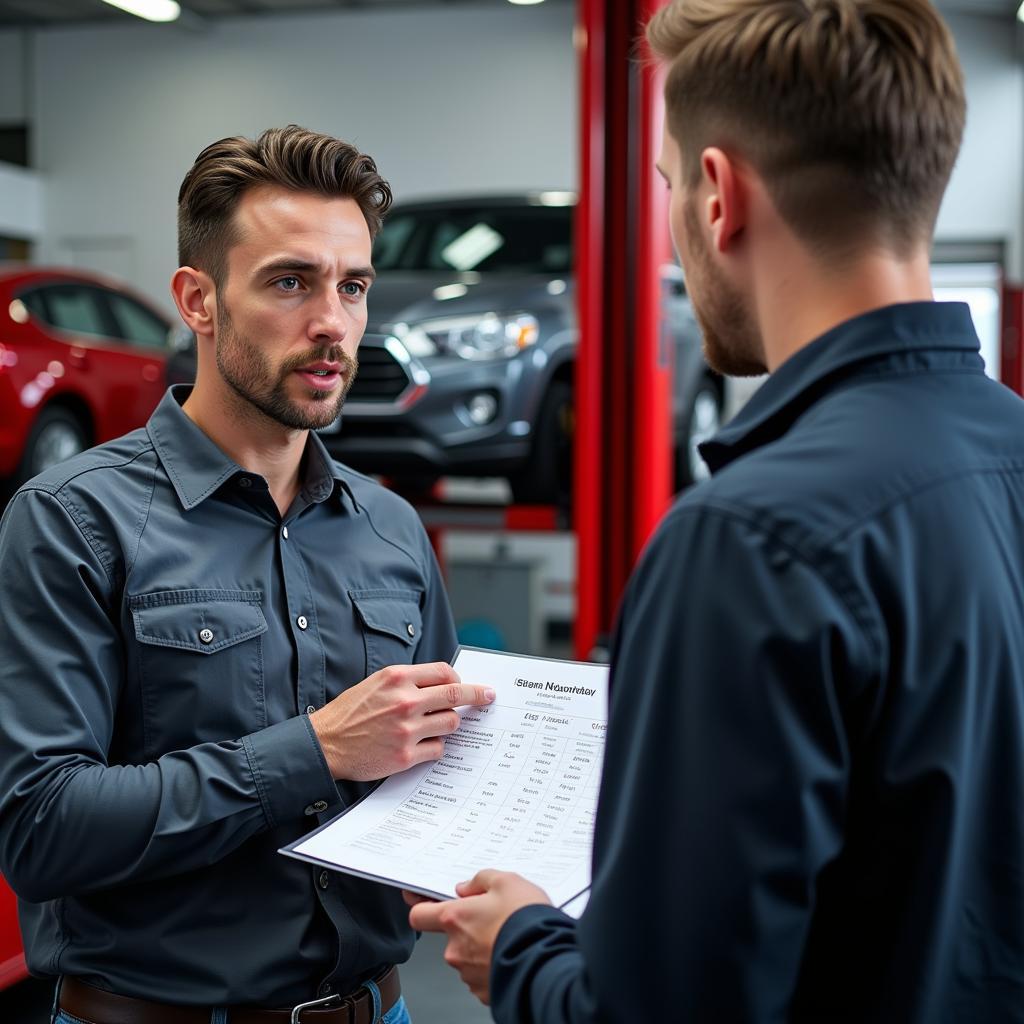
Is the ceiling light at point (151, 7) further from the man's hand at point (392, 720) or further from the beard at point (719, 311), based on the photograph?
the beard at point (719, 311)

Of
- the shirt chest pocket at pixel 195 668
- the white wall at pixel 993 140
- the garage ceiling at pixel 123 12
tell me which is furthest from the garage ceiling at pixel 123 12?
the shirt chest pocket at pixel 195 668

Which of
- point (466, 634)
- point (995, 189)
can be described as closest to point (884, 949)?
point (466, 634)

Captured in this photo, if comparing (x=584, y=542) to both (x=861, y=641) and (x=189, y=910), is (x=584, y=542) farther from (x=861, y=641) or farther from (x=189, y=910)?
(x=861, y=641)

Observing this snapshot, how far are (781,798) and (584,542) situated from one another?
384 cm

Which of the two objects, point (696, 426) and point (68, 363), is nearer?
point (696, 426)

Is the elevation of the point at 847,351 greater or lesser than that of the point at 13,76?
lesser

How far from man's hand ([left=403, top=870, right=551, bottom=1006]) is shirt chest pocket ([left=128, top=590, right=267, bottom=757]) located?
43cm

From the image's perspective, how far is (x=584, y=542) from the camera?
180 inches

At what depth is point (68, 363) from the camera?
596cm

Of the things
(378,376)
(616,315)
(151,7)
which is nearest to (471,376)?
(378,376)

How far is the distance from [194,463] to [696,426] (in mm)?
4349

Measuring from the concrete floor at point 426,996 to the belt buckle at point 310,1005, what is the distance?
104cm

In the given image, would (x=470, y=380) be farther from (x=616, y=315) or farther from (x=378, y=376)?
(x=616, y=315)

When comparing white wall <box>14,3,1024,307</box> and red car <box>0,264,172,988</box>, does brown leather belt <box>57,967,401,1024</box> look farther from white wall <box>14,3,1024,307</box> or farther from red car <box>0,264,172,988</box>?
white wall <box>14,3,1024,307</box>
